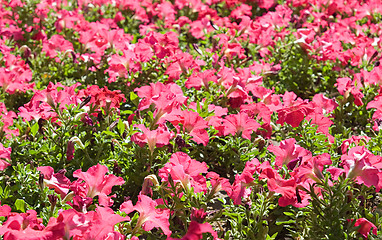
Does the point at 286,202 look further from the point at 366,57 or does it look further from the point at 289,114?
the point at 366,57

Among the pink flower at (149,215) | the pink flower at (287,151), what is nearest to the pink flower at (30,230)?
the pink flower at (149,215)

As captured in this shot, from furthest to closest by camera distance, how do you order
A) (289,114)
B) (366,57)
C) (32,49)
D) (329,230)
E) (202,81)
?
(32,49), (366,57), (202,81), (289,114), (329,230)

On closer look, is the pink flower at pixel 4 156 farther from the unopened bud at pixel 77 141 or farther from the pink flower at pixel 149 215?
the pink flower at pixel 149 215

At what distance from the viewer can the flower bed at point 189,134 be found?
1.99 m

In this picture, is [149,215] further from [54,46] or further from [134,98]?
[54,46]

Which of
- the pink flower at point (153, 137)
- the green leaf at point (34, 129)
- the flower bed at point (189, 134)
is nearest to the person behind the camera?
the flower bed at point (189, 134)

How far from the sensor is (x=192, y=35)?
4164mm

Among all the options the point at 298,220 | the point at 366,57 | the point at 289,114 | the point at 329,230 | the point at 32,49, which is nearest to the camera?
the point at 329,230

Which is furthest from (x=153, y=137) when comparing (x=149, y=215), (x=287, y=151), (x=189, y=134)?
(x=287, y=151)

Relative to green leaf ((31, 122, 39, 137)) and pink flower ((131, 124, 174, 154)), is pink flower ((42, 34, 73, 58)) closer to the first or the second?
green leaf ((31, 122, 39, 137))

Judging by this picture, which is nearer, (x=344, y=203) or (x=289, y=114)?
(x=344, y=203)

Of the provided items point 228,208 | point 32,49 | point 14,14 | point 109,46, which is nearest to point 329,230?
point 228,208

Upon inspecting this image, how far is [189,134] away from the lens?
7.96ft

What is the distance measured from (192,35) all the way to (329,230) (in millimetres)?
2574
